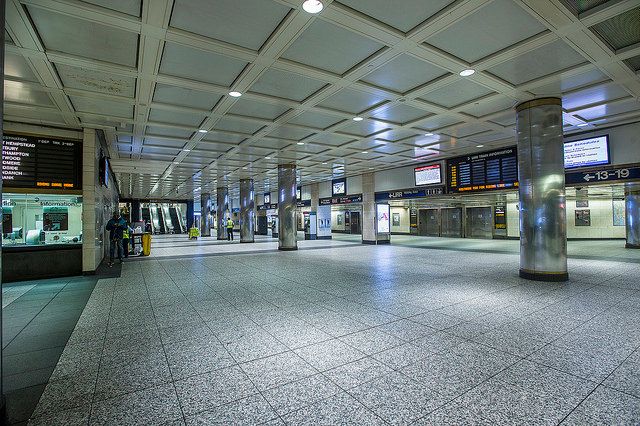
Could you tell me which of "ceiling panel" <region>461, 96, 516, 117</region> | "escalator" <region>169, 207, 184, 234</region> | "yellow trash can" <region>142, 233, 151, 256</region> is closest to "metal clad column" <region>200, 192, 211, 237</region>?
"escalator" <region>169, 207, 184, 234</region>

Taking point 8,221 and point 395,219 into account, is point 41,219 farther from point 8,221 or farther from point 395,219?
point 395,219

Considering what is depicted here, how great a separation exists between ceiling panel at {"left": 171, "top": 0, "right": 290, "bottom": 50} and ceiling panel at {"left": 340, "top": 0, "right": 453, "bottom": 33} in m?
1.02

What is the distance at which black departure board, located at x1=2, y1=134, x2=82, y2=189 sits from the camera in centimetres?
800

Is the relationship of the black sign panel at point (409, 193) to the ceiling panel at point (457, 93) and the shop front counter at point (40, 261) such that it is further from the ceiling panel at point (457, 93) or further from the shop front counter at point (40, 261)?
the shop front counter at point (40, 261)

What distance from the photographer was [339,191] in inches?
808

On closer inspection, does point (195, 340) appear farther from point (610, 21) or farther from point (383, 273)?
point (610, 21)

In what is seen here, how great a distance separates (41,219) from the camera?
8.59 meters

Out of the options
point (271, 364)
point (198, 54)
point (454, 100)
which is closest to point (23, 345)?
point (271, 364)

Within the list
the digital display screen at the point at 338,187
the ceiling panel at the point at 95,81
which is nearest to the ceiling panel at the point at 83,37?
the ceiling panel at the point at 95,81

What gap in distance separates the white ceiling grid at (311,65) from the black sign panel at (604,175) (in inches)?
54.8

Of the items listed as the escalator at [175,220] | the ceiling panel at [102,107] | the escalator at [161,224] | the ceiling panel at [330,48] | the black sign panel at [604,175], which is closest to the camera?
the ceiling panel at [330,48]

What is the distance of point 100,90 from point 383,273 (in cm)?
761

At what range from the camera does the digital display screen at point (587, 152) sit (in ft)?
30.3

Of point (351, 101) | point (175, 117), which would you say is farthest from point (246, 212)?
point (351, 101)
